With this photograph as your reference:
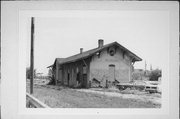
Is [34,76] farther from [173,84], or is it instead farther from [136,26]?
[173,84]

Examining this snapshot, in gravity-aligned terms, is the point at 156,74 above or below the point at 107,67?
below

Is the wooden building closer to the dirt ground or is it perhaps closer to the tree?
the dirt ground

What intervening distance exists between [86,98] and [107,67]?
664mm

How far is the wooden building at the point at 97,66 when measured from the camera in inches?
205

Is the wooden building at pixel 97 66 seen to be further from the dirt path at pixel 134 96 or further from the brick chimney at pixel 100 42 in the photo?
the dirt path at pixel 134 96

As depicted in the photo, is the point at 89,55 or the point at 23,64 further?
the point at 89,55

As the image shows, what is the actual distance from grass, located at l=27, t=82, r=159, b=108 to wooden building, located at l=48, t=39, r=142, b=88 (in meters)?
0.20

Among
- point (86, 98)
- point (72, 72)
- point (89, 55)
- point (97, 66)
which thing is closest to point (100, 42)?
point (89, 55)

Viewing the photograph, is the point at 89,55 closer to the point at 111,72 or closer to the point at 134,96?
the point at 111,72

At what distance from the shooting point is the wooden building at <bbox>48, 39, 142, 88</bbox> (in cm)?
520

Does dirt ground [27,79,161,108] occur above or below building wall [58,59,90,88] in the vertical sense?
below

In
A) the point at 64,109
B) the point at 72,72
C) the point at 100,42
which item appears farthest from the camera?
the point at 72,72

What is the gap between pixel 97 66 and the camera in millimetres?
5266

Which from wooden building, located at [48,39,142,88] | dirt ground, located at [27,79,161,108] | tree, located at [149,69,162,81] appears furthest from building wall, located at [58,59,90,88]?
tree, located at [149,69,162,81]
